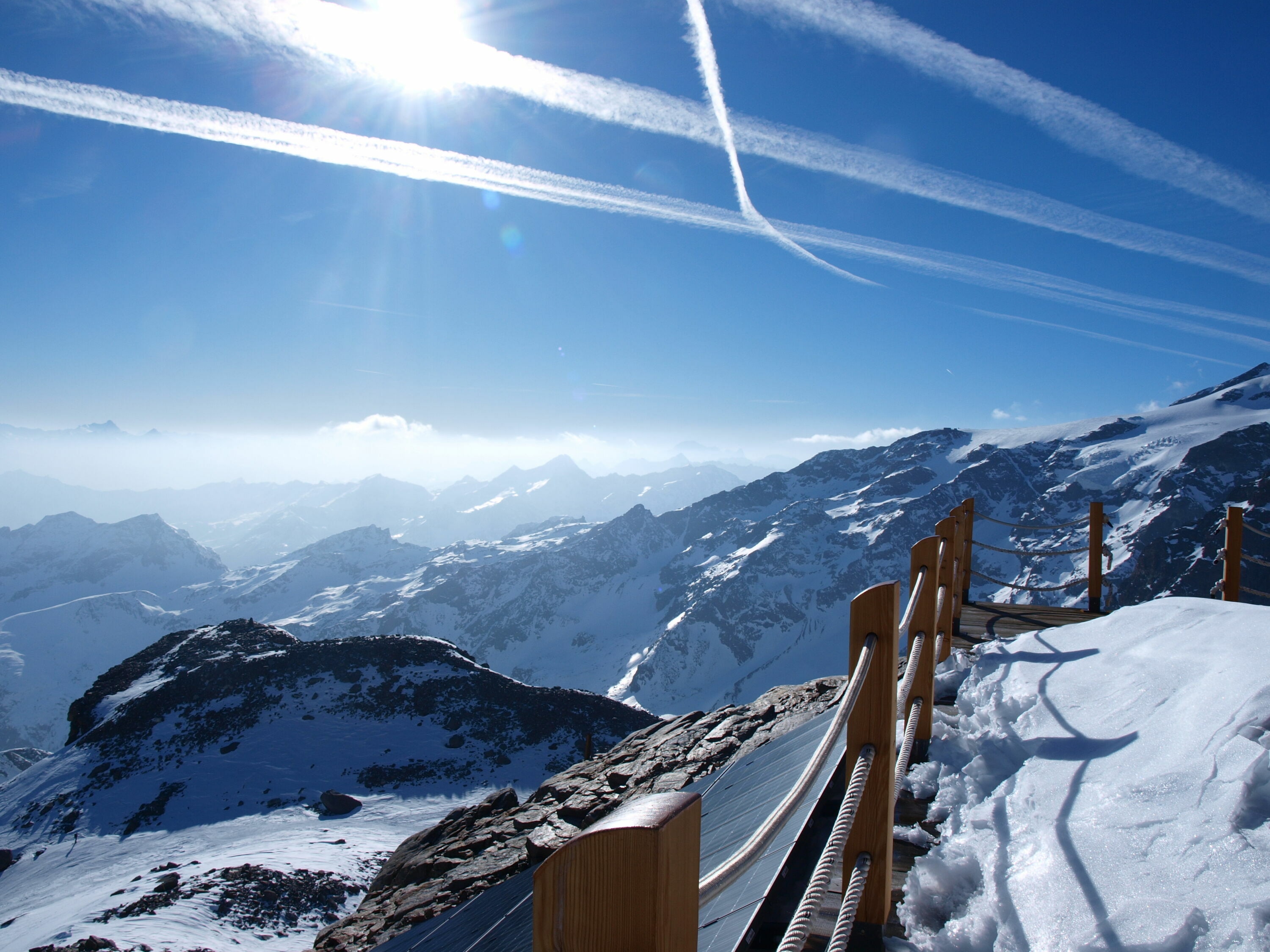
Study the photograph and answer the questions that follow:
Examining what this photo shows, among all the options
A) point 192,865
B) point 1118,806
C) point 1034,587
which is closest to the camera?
point 1118,806

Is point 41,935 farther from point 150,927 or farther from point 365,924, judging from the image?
point 365,924

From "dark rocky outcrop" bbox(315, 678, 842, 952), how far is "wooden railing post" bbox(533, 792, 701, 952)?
7452mm

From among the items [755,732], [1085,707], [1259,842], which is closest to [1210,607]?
[1085,707]

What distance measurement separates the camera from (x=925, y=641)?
5.09 metres

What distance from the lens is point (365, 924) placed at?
9945mm

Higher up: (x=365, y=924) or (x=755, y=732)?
(x=755, y=732)

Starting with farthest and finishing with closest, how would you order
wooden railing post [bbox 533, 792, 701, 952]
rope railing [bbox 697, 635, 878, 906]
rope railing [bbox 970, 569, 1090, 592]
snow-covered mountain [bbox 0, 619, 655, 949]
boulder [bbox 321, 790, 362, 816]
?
boulder [bbox 321, 790, 362, 816], snow-covered mountain [bbox 0, 619, 655, 949], rope railing [bbox 970, 569, 1090, 592], rope railing [bbox 697, 635, 878, 906], wooden railing post [bbox 533, 792, 701, 952]

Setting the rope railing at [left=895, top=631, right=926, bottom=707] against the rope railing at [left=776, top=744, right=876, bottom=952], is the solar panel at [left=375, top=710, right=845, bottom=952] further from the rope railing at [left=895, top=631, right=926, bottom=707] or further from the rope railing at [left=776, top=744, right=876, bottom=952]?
the rope railing at [left=895, top=631, right=926, bottom=707]

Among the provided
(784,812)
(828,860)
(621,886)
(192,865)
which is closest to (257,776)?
(192,865)

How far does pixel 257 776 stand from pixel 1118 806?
50567mm

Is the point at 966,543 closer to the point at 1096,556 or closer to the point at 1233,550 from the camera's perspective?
the point at 1096,556

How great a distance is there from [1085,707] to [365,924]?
10501 mm

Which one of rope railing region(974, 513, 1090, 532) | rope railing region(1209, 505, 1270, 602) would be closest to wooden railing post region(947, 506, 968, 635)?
rope railing region(974, 513, 1090, 532)

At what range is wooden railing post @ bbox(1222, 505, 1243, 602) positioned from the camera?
9.09 meters
